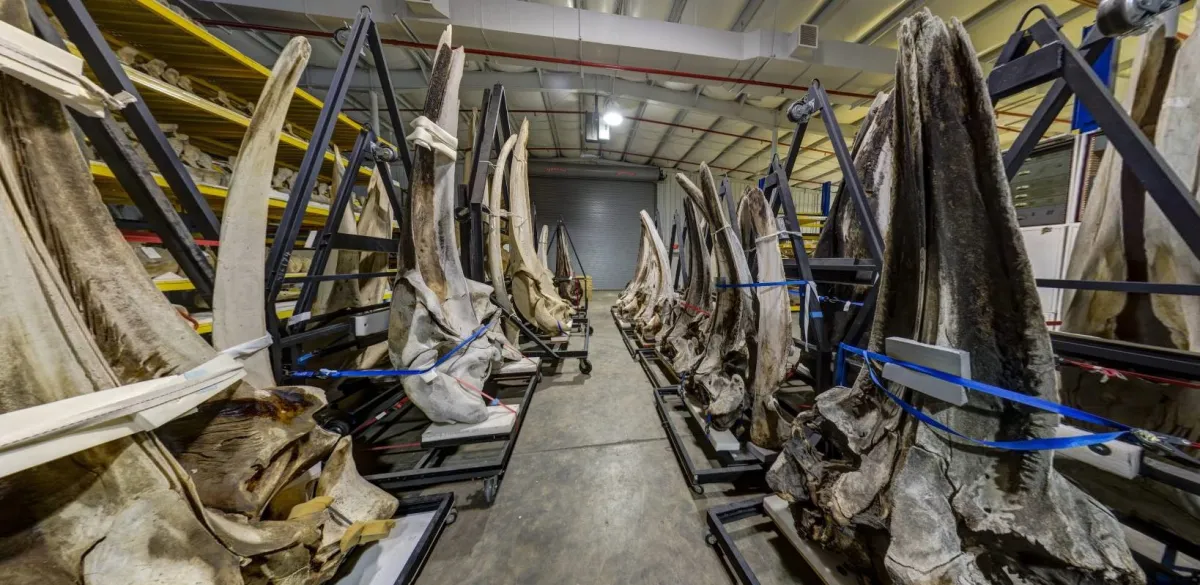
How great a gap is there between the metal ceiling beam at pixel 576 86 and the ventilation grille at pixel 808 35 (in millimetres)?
2386

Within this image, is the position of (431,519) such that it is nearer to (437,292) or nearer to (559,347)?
(437,292)

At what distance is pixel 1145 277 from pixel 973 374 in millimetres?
1507

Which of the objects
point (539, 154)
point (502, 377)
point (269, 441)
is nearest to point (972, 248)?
point (269, 441)

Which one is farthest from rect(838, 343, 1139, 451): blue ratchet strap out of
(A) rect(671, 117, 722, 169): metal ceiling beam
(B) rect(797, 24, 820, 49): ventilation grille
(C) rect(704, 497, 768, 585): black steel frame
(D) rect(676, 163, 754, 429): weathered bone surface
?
(A) rect(671, 117, 722, 169): metal ceiling beam

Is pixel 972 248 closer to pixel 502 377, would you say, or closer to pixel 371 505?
pixel 371 505

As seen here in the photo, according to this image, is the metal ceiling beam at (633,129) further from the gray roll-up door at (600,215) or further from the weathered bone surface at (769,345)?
the weathered bone surface at (769,345)

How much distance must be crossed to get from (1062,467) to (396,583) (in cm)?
286

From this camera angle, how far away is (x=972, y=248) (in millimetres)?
797

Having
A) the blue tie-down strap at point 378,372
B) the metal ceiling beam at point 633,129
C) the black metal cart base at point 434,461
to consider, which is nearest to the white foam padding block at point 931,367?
the black metal cart base at point 434,461

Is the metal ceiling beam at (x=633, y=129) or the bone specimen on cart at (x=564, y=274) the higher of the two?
the metal ceiling beam at (x=633, y=129)

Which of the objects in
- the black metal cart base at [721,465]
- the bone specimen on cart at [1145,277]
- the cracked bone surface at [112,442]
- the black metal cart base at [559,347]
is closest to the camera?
the cracked bone surface at [112,442]

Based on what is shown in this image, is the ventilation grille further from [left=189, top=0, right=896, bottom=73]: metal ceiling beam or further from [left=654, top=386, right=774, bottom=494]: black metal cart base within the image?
[left=654, top=386, right=774, bottom=494]: black metal cart base

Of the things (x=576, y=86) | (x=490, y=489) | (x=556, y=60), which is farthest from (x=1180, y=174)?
(x=576, y=86)

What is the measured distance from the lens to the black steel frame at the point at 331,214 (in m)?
1.63
